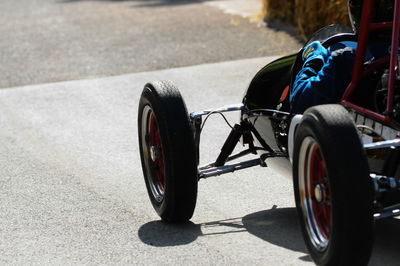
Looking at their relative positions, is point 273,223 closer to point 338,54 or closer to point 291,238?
point 291,238

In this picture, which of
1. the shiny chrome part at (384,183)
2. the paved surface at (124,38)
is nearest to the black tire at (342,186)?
the shiny chrome part at (384,183)

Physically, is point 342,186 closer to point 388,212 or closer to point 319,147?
point 319,147

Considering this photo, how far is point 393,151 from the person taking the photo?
4.09 metres

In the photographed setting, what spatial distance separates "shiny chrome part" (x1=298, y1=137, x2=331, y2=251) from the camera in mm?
3930

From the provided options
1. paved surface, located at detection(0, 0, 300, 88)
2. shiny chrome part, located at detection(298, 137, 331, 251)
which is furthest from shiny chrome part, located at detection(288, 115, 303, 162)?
paved surface, located at detection(0, 0, 300, 88)

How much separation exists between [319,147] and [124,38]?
8777 millimetres

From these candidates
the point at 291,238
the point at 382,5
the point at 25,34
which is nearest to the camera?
the point at 382,5

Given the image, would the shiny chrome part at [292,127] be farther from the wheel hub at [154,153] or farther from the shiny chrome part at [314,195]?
the wheel hub at [154,153]

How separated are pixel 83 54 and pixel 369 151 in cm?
760

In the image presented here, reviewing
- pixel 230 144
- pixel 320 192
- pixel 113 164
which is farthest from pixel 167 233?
pixel 113 164

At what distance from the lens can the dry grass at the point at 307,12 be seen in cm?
998

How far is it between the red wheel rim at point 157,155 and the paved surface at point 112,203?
216mm

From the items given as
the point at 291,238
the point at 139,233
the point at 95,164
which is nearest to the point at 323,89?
the point at 291,238

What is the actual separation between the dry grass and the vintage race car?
4620 mm
